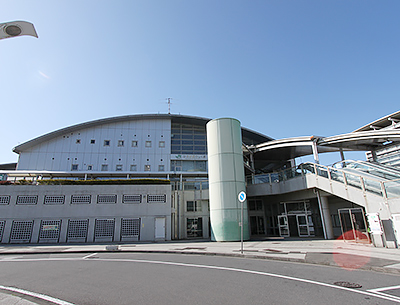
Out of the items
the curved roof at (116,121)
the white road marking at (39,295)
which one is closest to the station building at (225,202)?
the curved roof at (116,121)

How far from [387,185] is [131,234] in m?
18.7

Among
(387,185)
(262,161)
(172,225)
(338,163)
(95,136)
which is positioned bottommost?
(172,225)

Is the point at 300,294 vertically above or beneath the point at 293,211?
beneath

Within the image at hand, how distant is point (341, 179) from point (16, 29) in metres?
17.9

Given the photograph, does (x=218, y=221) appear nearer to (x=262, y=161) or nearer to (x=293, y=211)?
(x=293, y=211)

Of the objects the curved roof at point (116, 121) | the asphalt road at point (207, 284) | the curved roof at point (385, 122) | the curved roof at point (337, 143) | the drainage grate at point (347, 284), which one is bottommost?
the drainage grate at point (347, 284)

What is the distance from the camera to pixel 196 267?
8438 millimetres

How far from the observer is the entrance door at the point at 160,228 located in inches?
856

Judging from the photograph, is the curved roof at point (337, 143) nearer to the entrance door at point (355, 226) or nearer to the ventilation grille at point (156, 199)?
the entrance door at point (355, 226)

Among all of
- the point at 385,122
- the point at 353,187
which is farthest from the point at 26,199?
the point at 385,122

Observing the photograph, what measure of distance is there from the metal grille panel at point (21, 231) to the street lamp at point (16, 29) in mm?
21170

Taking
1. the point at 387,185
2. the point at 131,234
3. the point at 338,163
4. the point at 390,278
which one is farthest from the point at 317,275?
the point at 131,234

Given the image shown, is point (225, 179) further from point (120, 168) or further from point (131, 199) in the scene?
point (120, 168)

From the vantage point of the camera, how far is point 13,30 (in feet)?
16.1
